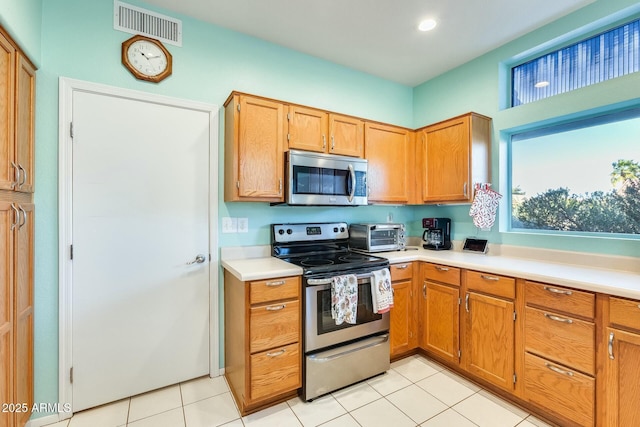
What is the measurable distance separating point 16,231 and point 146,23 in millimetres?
1618

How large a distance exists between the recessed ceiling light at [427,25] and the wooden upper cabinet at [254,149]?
1.32 m

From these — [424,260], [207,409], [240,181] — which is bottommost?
[207,409]

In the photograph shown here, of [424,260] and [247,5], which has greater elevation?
[247,5]

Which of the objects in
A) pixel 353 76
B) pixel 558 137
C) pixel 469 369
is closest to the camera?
pixel 469 369

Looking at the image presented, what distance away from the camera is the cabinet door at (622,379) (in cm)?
142

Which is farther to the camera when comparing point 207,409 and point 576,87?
point 576,87

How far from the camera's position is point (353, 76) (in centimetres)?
304

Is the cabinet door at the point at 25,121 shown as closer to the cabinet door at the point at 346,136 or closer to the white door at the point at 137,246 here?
the white door at the point at 137,246

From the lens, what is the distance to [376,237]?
2756mm

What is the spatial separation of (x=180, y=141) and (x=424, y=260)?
2255mm

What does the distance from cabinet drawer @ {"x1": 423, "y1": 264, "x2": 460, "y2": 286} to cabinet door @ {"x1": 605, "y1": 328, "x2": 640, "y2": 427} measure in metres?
0.89

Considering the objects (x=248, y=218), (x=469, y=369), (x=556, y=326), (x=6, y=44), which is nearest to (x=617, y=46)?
(x=556, y=326)

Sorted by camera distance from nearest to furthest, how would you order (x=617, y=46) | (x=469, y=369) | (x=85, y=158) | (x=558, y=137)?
1. (x=85, y=158)
2. (x=617, y=46)
3. (x=469, y=369)
4. (x=558, y=137)

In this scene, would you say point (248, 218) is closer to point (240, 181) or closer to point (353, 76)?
point (240, 181)
